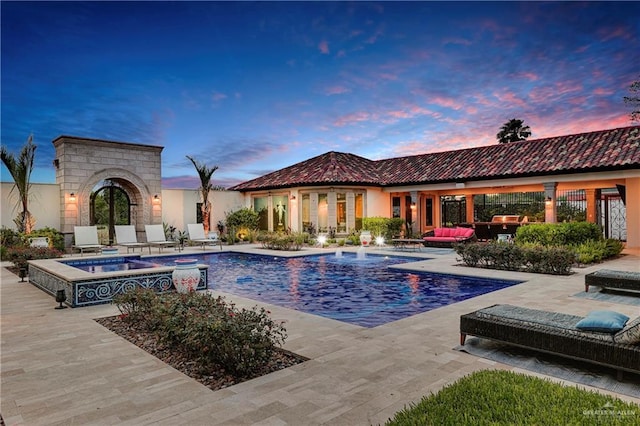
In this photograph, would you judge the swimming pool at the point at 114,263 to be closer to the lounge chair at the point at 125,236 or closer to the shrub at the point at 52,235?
the lounge chair at the point at 125,236

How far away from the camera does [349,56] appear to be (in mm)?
15062

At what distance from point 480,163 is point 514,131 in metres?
19.2

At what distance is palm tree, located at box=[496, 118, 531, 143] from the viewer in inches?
1452

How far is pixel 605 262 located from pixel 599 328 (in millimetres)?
11101

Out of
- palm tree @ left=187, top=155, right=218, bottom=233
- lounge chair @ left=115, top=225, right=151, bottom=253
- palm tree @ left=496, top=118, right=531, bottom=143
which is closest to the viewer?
lounge chair @ left=115, top=225, right=151, bottom=253

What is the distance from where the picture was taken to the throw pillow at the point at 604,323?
12.7 feet

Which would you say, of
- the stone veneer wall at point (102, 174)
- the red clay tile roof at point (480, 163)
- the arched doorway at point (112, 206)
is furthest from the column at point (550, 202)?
the arched doorway at point (112, 206)

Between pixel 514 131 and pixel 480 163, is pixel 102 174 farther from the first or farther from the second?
pixel 514 131

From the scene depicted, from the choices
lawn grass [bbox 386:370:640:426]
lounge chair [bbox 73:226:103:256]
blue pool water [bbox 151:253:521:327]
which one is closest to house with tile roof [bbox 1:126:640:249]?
lounge chair [bbox 73:226:103:256]

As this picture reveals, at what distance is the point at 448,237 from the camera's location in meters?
18.6

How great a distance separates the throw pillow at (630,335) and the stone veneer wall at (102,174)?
19.6 meters

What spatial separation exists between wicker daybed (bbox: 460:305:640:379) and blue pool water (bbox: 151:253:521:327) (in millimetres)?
1880

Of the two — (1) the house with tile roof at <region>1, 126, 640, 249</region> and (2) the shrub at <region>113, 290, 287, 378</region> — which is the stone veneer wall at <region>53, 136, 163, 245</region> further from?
(2) the shrub at <region>113, 290, 287, 378</region>

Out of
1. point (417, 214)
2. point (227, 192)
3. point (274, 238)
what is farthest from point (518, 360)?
point (227, 192)
